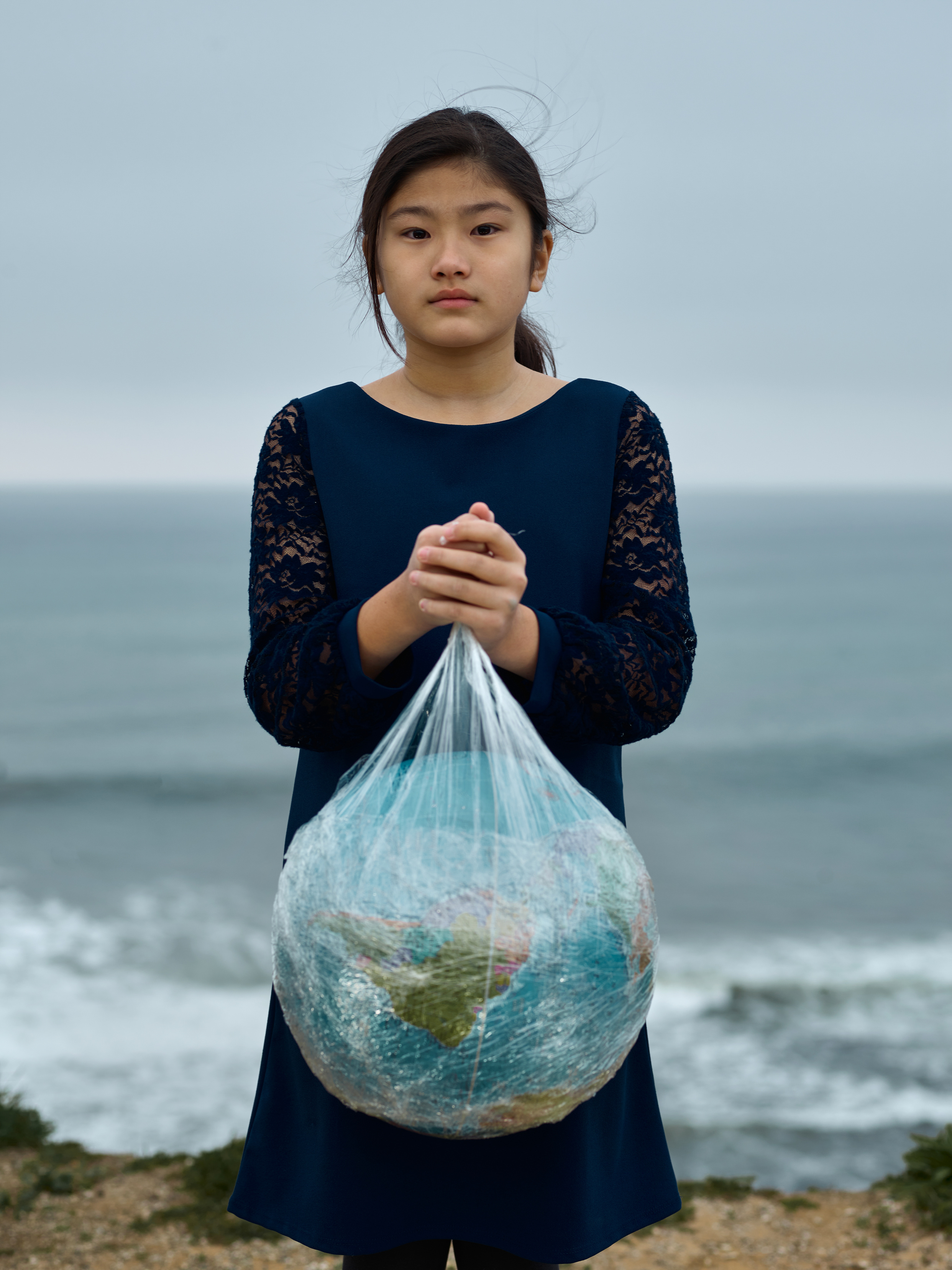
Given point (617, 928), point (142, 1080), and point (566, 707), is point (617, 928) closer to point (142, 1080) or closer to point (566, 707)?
point (566, 707)

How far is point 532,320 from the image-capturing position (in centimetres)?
217

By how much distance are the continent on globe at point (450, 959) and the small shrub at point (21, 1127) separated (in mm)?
3995

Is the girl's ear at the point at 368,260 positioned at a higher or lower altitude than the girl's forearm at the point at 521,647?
higher

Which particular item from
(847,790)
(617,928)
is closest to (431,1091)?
(617,928)

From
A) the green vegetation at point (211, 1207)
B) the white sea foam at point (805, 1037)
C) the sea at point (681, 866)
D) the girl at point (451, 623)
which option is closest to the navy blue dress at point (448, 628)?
the girl at point (451, 623)

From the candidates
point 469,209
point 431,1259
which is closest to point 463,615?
point 469,209

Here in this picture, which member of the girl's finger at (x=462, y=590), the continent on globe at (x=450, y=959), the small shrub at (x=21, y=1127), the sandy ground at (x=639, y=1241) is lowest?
the sandy ground at (x=639, y=1241)

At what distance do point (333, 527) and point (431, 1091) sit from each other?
2.78ft

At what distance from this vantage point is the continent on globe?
4.25ft

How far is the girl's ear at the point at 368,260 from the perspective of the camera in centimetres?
185

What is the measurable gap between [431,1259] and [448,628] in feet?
3.35

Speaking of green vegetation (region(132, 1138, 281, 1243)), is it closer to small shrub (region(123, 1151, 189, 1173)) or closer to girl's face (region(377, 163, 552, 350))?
small shrub (region(123, 1151, 189, 1173))

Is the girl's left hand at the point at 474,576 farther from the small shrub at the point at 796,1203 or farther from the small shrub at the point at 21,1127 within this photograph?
the small shrub at the point at 21,1127

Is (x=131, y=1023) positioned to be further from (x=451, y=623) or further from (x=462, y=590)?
(x=462, y=590)
